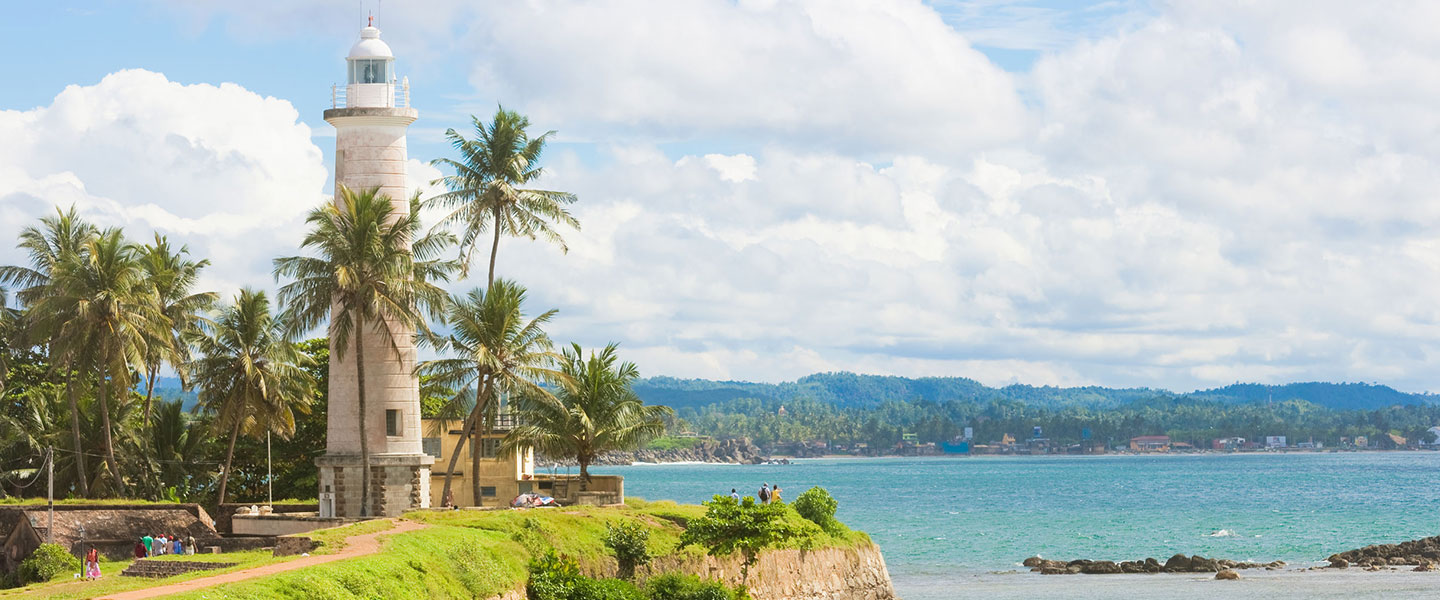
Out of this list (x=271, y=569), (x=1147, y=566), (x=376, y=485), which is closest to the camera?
(x=271, y=569)

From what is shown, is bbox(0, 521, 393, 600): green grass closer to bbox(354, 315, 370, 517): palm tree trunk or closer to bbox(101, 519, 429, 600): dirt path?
bbox(101, 519, 429, 600): dirt path

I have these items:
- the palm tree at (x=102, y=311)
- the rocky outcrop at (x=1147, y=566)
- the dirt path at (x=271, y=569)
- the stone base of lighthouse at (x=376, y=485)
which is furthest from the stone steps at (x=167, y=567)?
the rocky outcrop at (x=1147, y=566)

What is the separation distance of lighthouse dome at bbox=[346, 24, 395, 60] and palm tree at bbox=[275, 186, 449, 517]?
455 cm

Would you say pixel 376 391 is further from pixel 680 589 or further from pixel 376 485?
pixel 680 589

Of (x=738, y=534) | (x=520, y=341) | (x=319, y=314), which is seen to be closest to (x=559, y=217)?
(x=520, y=341)

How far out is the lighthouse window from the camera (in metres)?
44.6

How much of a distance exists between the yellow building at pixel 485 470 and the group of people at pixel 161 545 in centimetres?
1144

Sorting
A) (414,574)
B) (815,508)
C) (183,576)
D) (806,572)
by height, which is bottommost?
(806,572)

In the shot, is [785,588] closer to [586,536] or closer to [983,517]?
[586,536]

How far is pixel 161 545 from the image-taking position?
137 ft

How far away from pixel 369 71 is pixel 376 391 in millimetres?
9509

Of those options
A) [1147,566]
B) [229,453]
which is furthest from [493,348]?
[1147,566]

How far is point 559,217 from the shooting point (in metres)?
51.8

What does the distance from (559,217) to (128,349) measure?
575 inches
